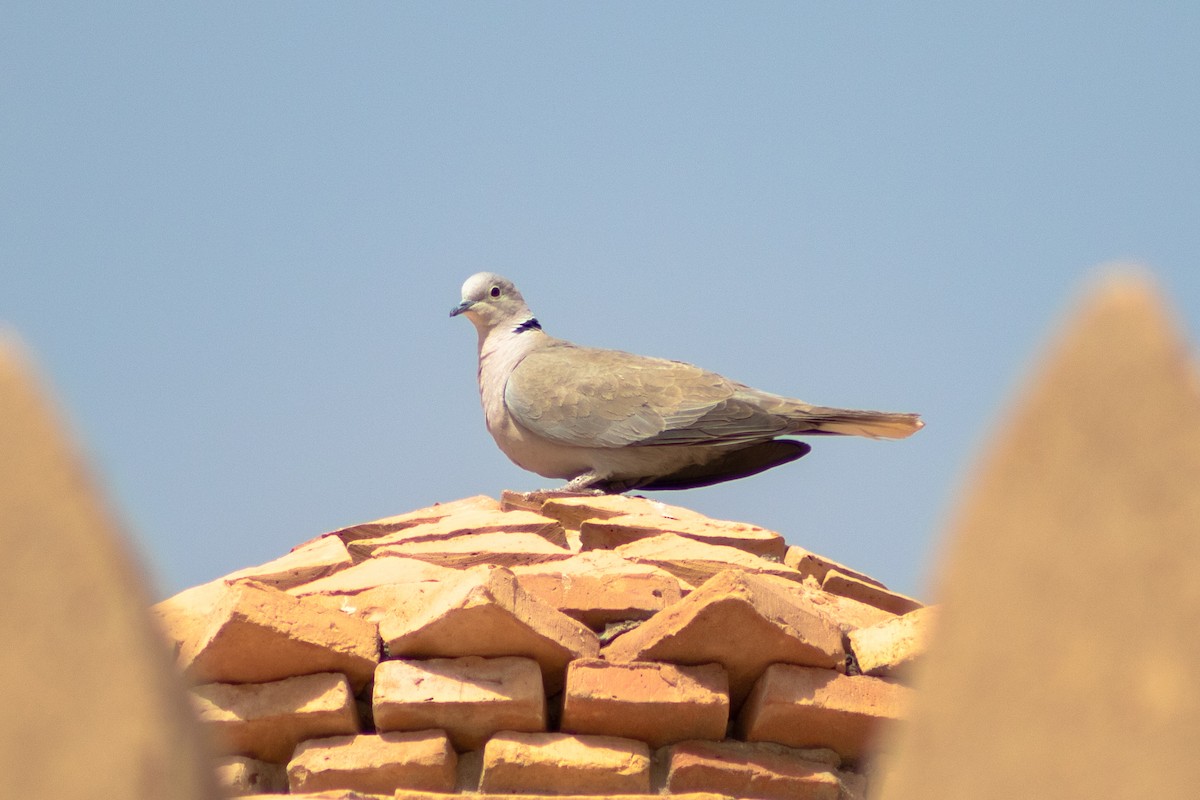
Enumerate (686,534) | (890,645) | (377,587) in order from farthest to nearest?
(686,534) < (377,587) < (890,645)

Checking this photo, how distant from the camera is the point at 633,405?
7.63 meters

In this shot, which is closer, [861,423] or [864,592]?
[864,592]

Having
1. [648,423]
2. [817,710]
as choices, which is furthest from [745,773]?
[648,423]

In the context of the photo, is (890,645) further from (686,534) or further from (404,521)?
(404,521)

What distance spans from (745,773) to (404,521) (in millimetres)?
1552

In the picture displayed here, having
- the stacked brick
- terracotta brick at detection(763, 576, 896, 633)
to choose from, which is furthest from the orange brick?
terracotta brick at detection(763, 576, 896, 633)

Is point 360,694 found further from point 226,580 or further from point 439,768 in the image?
point 226,580

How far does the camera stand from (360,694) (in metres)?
2.90

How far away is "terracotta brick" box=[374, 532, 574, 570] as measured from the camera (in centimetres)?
345

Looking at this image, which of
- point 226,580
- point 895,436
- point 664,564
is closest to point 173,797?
point 664,564

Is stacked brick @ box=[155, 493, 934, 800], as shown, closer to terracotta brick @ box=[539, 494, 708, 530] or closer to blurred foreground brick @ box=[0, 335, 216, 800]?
terracotta brick @ box=[539, 494, 708, 530]

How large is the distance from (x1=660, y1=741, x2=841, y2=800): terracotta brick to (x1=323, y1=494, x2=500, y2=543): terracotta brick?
1.39 m

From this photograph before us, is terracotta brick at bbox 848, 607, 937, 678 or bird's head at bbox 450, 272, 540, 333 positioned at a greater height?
bird's head at bbox 450, 272, 540, 333

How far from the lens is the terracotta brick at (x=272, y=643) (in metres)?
2.81
